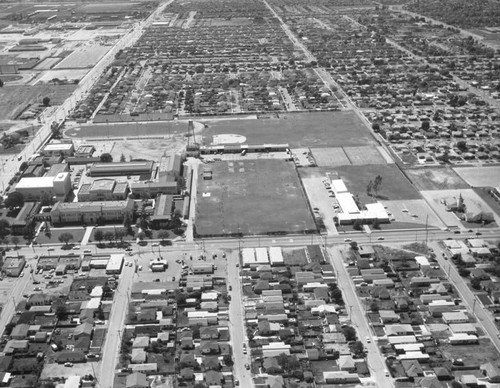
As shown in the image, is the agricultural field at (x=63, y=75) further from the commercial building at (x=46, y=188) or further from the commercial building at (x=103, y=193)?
the commercial building at (x=103, y=193)

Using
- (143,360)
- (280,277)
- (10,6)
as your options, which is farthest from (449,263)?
(10,6)

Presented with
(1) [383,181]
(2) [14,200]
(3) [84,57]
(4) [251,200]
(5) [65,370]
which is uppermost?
(5) [65,370]

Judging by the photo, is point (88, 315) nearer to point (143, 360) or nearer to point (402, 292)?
point (143, 360)

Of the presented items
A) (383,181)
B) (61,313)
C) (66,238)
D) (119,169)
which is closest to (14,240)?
(66,238)

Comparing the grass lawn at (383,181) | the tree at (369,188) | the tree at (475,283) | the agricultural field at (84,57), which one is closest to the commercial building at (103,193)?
the grass lawn at (383,181)

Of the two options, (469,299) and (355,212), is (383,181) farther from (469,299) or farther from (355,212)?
(469,299)

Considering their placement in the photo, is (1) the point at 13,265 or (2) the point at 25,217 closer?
(1) the point at 13,265
